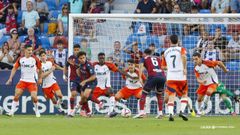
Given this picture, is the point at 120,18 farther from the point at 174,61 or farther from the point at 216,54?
the point at 174,61

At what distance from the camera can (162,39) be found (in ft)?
85.0

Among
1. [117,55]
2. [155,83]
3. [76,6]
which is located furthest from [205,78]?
[76,6]

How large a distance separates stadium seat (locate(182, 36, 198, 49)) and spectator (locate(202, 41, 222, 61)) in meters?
0.44

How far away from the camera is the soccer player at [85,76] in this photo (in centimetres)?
2428

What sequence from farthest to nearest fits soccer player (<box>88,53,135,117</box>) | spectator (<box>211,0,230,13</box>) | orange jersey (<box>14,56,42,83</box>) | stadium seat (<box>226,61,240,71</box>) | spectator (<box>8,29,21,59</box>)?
spectator (<box>211,0,230,13</box>)
spectator (<box>8,29,21,59</box>)
stadium seat (<box>226,61,240,71</box>)
soccer player (<box>88,53,135,117</box>)
orange jersey (<box>14,56,42,83</box>)

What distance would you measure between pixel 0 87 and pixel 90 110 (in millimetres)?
3373

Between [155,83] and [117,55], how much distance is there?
2.81 meters

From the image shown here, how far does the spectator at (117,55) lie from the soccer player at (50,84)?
71.0 inches

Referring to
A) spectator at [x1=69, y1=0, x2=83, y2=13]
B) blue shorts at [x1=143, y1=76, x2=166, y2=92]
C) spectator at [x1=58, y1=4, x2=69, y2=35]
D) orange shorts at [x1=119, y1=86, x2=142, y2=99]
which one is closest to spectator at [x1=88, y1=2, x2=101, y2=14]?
spectator at [x1=69, y1=0, x2=83, y2=13]

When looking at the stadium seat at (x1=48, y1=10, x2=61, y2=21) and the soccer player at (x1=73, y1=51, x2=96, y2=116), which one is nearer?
the soccer player at (x1=73, y1=51, x2=96, y2=116)

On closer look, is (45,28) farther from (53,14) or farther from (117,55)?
(117,55)

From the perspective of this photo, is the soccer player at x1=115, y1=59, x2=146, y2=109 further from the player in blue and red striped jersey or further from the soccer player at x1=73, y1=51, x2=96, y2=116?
the player in blue and red striped jersey

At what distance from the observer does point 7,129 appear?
58.0ft

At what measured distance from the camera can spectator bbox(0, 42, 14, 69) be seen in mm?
27703
